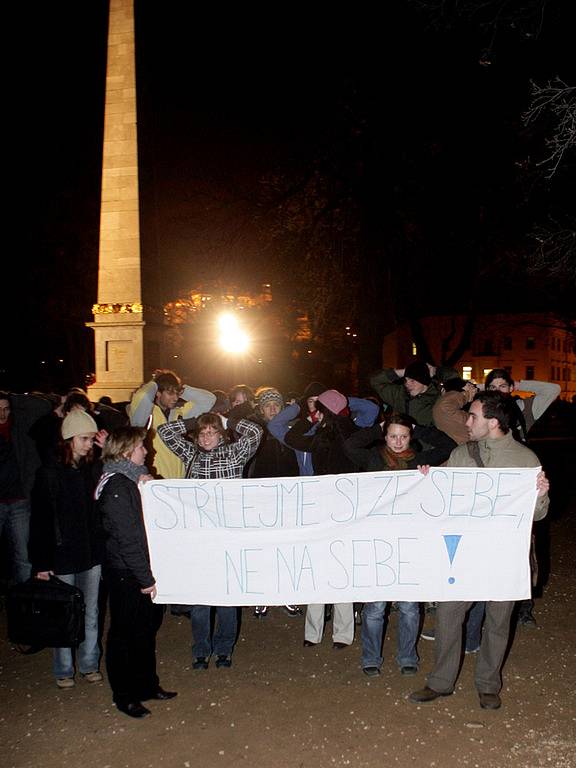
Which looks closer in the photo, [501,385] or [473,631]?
[473,631]

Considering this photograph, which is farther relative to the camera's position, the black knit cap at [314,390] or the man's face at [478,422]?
the black knit cap at [314,390]

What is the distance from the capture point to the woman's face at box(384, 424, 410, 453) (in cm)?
533

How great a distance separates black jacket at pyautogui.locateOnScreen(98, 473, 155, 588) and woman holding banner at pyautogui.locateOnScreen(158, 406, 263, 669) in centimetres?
82

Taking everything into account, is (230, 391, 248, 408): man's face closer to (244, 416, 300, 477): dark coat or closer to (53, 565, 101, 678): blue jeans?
(244, 416, 300, 477): dark coat

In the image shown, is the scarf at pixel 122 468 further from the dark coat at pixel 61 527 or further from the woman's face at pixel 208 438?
the woman's face at pixel 208 438

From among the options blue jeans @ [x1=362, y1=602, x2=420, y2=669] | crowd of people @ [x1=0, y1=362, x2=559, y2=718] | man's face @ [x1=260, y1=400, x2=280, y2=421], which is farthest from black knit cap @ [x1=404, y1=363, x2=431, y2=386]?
blue jeans @ [x1=362, y1=602, x2=420, y2=669]

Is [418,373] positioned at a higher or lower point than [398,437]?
higher

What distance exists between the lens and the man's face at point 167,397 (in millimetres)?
7023

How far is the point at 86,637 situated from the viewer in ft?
17.4

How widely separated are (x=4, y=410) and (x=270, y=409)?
241cm

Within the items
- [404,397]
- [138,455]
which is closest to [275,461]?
[404,397]

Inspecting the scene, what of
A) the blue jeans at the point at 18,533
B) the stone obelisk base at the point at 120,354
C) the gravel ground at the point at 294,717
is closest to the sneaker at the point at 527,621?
the gravel ground at the point at 294,717

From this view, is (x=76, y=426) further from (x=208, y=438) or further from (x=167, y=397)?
(x=167, y=397)

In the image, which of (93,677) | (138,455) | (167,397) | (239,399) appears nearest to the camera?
(138,455)
